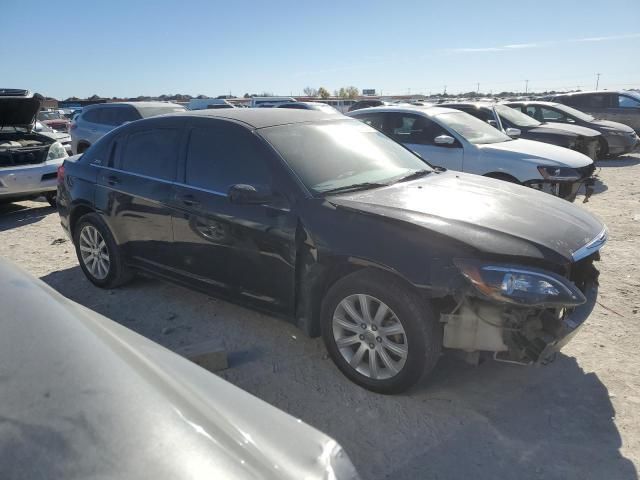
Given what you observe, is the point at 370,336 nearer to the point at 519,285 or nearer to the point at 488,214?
the point at 519,285

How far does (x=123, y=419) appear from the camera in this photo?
4.67 ft

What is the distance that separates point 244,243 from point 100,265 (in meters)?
2.06

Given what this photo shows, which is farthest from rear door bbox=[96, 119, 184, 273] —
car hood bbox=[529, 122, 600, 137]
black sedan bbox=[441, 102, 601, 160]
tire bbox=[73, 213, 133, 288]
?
car hood bbox=[529, 122, 600, 137]

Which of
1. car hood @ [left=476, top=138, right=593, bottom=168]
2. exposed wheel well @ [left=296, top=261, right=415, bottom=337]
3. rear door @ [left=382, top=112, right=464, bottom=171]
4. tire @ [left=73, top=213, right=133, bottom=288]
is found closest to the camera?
exposed wheel well @ [left=296, top=261, right=415, bottom=337]

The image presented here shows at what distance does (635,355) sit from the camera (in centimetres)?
355

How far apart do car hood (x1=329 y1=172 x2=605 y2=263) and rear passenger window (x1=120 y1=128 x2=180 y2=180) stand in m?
1.60

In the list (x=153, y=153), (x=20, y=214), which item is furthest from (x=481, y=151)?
(x=20, y=214)

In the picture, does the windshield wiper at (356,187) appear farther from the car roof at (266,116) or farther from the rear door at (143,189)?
the rear door at (143,189)

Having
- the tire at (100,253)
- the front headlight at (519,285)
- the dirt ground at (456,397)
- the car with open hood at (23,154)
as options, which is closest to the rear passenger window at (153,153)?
the tire at (100,253)

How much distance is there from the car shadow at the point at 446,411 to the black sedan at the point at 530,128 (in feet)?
24.9

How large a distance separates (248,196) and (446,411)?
1800mm

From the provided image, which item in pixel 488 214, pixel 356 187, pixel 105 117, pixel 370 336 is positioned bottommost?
pixel 370 336

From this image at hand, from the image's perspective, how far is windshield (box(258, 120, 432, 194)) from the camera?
3.53 meters

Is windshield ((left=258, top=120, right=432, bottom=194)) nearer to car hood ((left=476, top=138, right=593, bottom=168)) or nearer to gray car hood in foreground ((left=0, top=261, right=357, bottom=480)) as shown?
gray car hood in foreground ((left=0, top=261, right=357, bottom=480))
